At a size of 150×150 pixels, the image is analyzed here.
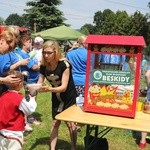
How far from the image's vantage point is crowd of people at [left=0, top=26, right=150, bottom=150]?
2.92 metres

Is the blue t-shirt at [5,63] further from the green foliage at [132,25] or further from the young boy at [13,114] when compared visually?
the green foliage at [132,25]

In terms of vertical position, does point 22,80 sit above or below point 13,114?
above

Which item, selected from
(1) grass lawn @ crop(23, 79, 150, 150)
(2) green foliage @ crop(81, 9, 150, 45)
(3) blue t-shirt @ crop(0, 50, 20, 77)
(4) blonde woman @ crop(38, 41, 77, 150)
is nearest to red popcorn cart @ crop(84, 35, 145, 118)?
(4) blonde woman @ crop(38, 41, 77, 150)

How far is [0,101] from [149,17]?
49829 mm

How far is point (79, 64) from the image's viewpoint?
5.04m

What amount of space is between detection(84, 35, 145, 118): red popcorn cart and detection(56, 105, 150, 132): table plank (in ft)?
0.25

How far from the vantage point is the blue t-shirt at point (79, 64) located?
498 cm

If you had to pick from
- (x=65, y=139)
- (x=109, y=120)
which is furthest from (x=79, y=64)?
(x=109, y=120)

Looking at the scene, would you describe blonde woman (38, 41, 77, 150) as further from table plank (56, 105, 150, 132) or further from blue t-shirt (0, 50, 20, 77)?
table plank (56, 105, 150, 132)

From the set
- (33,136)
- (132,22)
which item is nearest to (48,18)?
(132,22)

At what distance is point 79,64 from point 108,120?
2.22 m

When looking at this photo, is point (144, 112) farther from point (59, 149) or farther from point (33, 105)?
point (59, 149)

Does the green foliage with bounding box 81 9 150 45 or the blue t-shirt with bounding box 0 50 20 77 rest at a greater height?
the green foliage with bounding box 81 9 150 45

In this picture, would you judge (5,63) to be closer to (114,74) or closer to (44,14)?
(114,74)
